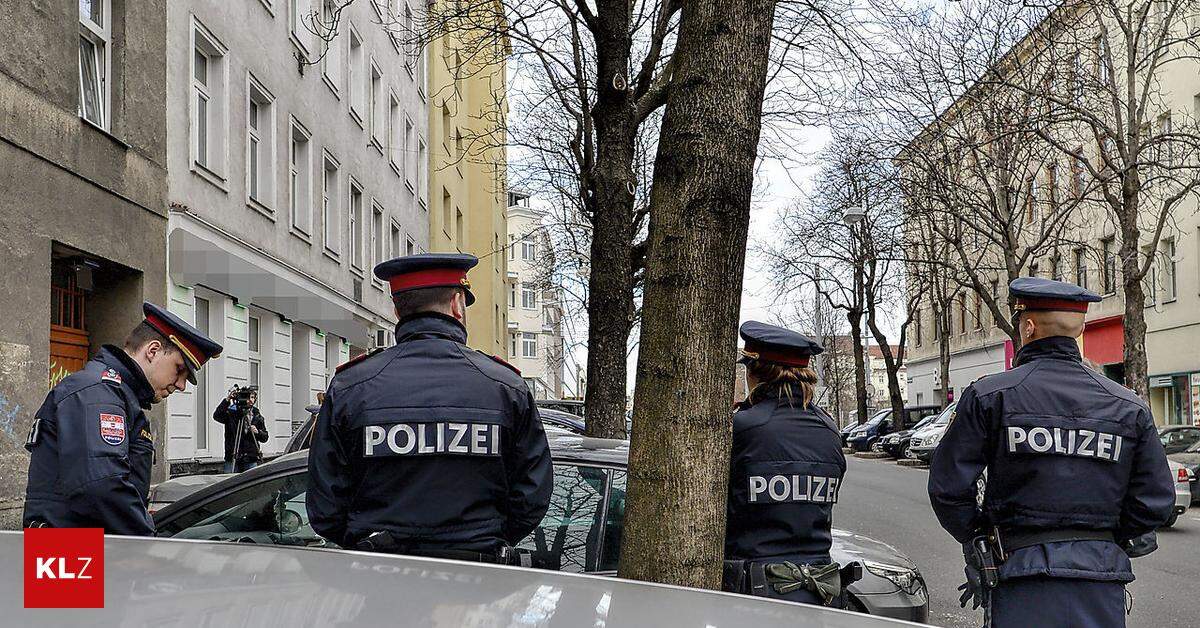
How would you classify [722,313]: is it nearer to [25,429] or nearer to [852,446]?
[25,429]

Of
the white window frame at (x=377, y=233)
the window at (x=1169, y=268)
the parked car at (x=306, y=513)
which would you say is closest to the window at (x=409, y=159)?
the white window frame at (x=377, y=233)

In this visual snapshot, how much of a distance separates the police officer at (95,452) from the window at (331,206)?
18.4 metres

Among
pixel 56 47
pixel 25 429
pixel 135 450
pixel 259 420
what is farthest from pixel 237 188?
pixel 135 450

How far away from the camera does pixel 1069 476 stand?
3572 mm

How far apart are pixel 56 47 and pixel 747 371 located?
939cm

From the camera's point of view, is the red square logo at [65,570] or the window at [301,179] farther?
the window at [301,179]

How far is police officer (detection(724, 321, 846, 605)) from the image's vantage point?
3.86m

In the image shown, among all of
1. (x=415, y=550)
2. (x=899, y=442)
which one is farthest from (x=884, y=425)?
(x=415, y=550)

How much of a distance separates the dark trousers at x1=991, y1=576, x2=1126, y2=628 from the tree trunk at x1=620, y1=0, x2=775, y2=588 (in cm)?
104

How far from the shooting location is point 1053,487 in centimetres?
358

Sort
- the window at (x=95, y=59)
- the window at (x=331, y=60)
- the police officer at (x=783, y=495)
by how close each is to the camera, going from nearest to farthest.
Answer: the police officer at (x=783, y=495) → the window at (x=95, y=59) → the window at (x=331, y=60)

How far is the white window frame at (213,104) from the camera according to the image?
1480cm

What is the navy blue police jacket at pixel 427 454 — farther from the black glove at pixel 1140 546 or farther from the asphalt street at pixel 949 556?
the asphalt street at pixel 949 556

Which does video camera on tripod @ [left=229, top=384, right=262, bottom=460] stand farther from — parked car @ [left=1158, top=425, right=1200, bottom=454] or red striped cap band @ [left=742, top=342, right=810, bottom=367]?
parked car @ [left=1158, top=425, right=1200, bottom=454]
